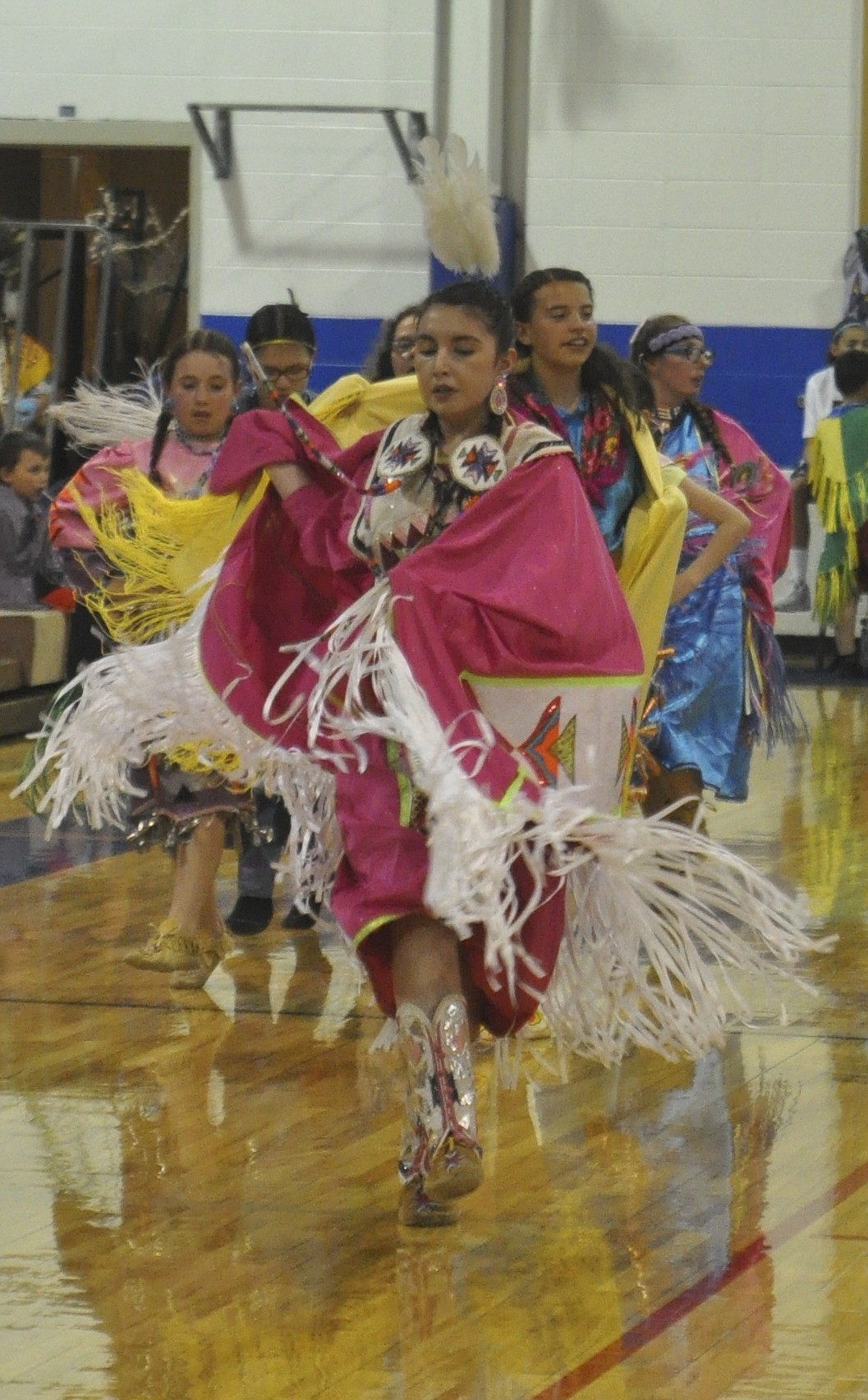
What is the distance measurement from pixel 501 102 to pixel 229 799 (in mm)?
5530

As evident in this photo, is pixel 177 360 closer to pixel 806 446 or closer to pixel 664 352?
pixel 664 352

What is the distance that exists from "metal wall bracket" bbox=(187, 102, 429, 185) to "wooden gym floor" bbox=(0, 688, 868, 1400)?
5.22m

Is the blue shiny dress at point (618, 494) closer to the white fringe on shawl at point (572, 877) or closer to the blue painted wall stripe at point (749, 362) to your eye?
the white fringe on shawl at point (572, 877)

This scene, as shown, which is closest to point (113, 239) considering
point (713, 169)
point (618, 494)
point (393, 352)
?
point (713, 169)

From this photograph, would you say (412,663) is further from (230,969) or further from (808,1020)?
(230,969)

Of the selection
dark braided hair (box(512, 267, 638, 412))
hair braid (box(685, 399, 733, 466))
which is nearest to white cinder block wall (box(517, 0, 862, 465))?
hair braid (box(685, 399, 733, 466))

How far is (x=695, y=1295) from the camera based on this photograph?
2.64 meters

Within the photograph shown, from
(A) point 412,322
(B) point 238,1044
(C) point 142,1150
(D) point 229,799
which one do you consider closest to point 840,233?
(A) point 412,322

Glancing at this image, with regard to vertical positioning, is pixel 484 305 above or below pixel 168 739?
above

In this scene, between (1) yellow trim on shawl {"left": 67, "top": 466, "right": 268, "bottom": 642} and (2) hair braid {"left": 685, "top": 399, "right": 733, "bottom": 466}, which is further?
(2) hair braid {"left": 685, "top": 399, "right": 733, "bottom": 466}

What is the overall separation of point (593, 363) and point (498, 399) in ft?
2.29

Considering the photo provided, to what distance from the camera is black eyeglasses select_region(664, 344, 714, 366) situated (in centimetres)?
→ 471

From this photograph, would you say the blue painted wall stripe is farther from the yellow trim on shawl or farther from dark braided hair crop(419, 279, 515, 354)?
dark braided hair crop(419, 279, 515, 354)

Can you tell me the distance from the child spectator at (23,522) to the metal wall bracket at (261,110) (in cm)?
184
